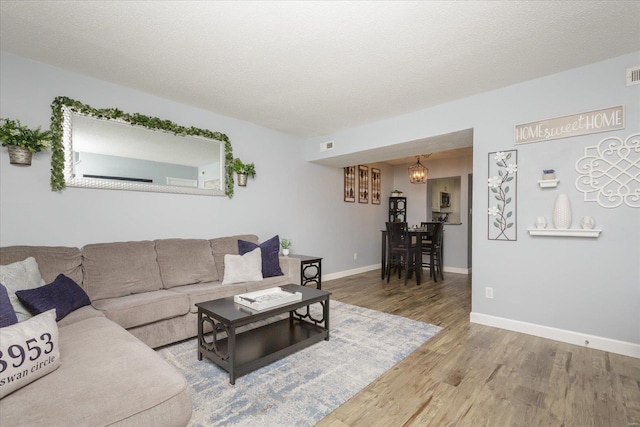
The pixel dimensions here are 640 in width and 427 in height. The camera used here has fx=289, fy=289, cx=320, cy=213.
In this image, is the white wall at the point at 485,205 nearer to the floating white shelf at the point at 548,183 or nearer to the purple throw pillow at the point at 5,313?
the floating white shelf at the point at 548,183

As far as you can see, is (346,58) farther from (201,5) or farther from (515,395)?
(515,395)

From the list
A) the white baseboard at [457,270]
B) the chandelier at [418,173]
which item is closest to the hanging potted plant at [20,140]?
the chandelier at [418,173]

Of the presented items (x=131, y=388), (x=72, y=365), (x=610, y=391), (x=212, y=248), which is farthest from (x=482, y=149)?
(x=72, y=365)

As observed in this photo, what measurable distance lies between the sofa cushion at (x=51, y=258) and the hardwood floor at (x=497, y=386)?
2.41m

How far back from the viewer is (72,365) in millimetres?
1325

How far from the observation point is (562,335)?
8.80 ft

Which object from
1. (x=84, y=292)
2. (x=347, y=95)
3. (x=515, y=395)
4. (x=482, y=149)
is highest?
(x=347, y=95)

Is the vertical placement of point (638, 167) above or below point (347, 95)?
below

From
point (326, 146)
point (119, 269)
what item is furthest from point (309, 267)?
point (119, 269)

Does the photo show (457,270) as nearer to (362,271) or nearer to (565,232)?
(362,271)

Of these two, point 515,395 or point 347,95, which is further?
point 347,95

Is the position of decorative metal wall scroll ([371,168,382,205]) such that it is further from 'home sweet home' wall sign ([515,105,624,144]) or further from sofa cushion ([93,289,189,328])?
sofa cushion ([93,289,189,328])

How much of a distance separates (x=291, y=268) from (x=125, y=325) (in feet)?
5.87

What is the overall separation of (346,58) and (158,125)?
7.31 feet
